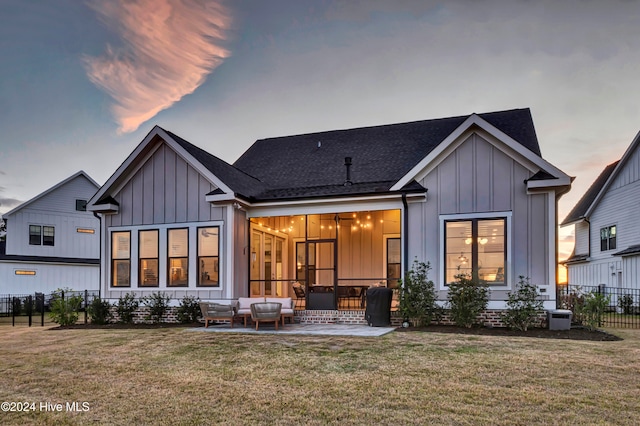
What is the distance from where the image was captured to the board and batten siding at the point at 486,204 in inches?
431

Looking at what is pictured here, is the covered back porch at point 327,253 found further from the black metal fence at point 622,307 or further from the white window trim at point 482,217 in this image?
the black metal fence at point 622,307

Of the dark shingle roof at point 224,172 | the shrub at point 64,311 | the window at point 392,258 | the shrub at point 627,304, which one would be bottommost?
the shrub at point 627,304

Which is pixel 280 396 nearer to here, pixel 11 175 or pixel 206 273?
pixel 206 273

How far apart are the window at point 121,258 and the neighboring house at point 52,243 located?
14.3 m

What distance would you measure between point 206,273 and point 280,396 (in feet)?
26.5

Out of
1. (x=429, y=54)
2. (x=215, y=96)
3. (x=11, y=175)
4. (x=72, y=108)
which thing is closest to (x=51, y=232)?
(x=11, y=175)

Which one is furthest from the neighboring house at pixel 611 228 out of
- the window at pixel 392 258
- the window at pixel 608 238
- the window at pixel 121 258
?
the window at pixel 121 258

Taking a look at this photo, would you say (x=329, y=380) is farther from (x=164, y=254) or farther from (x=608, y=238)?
(x=608, y=238)

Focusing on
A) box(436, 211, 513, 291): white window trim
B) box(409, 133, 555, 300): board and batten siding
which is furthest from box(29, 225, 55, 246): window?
box(436, 211, 513, 291): white window trim

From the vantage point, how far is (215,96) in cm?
1753

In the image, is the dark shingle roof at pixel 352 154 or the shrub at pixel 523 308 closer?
the shrub at pixel 523 308

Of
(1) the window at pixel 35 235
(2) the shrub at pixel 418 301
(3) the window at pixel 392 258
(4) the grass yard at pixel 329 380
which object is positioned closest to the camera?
(4) the grass yard at pixel 329 380

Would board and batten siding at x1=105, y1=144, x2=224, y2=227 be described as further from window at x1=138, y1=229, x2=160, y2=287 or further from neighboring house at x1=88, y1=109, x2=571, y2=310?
window at x1=138, y1=229, x2=160, y2=287

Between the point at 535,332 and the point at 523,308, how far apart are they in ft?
1.96
